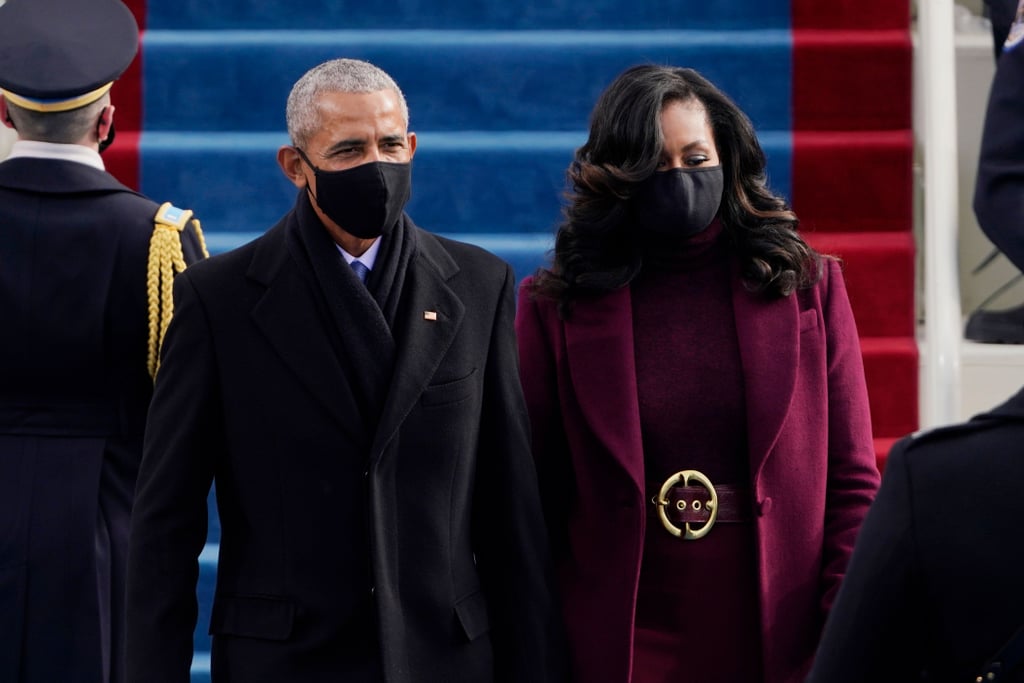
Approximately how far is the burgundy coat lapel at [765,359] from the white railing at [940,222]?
1.19 meters

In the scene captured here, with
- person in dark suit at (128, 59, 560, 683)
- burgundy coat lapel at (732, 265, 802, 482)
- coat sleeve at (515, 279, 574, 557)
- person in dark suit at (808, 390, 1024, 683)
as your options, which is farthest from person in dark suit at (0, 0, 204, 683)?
person in dark suit at (808, 390, 1024, 683)

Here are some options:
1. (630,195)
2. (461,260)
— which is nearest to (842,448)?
(630,195)

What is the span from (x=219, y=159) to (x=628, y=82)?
2.42 metres

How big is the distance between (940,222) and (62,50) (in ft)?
7.36

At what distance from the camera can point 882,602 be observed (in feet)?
5.70

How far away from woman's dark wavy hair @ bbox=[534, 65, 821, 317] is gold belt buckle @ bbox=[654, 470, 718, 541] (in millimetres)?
372

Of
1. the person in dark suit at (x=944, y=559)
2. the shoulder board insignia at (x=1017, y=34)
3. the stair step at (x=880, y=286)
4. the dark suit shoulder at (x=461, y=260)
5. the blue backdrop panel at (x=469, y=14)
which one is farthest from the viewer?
the blue backdrop panel at (x=469, y=14)

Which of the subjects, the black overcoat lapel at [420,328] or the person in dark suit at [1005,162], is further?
the black overcoat lapel at [420,328]

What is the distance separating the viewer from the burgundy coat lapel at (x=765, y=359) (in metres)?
3.06

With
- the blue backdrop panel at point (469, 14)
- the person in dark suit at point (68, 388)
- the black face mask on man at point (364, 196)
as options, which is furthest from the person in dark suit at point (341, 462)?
the blue backdrop panel at point (469, 14)

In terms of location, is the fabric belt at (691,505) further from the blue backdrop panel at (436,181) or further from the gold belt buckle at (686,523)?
the blue backdrop panel at (436,181)

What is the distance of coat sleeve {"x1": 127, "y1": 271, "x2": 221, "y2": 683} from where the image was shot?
2957 millimetres

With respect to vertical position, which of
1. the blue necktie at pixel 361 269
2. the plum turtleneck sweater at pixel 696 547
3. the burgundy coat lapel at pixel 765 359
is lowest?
the plum turtleneck sweater at pixel 696 547

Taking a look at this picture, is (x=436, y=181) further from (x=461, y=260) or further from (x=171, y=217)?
(x=461, y=260)
